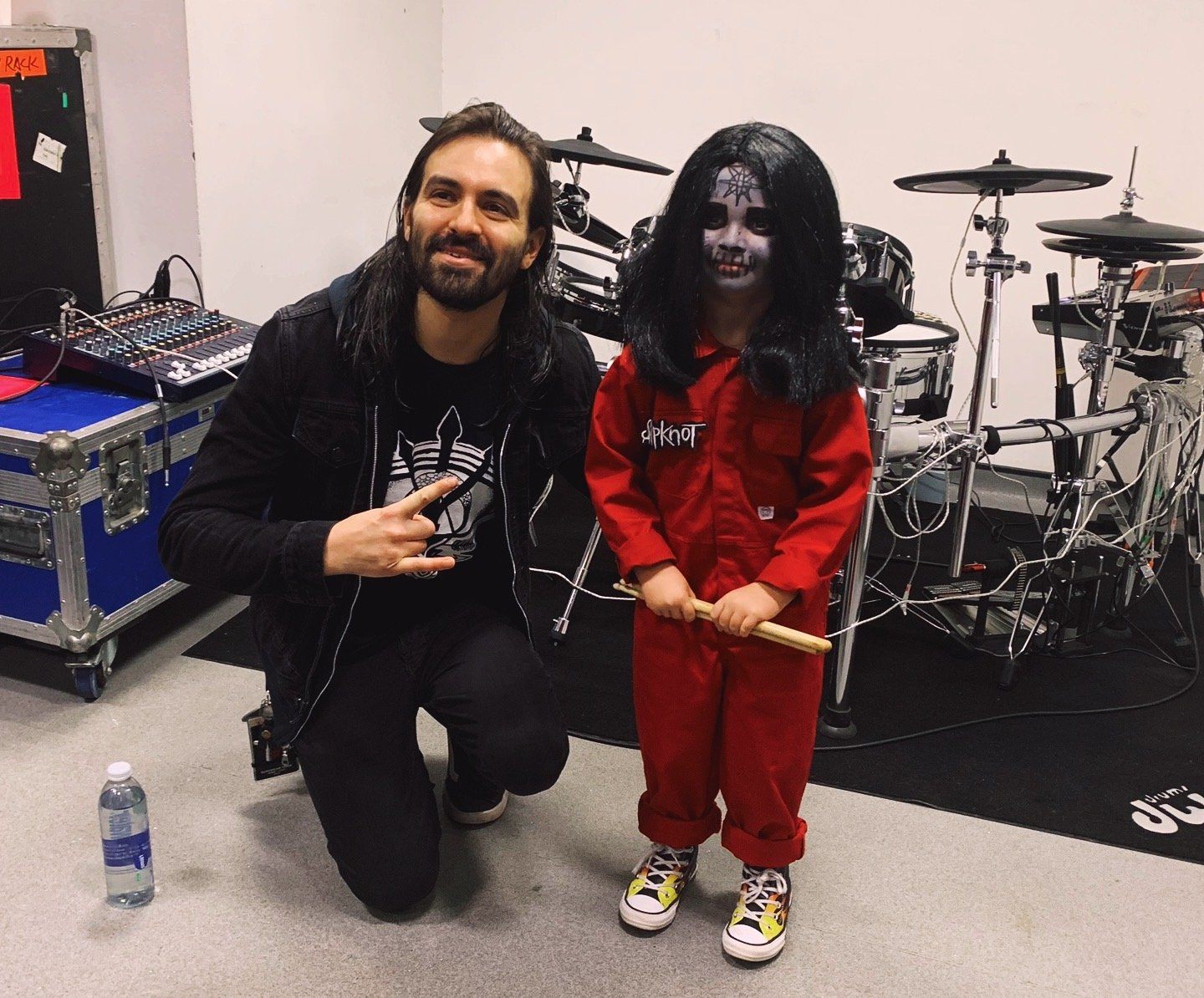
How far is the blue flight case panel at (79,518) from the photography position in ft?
6.14

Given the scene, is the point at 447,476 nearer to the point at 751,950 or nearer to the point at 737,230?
the point at 737,230

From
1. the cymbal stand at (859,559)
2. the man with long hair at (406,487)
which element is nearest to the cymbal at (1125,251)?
the cymbal stand at (859,559)

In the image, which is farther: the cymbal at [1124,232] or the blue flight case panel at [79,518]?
the cymbal at [1124,232]

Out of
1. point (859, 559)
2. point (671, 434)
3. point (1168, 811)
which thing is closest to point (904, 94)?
point (859, 559)

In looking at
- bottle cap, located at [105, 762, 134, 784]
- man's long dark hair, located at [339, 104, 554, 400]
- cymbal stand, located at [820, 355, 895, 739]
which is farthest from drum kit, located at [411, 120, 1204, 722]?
bottle cap, located at [105, 762, 134, 784]

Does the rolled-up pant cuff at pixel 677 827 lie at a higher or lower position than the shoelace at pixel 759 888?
higher

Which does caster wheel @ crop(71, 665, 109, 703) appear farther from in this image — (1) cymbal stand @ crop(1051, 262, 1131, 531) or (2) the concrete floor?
(1) cymbal stand @ crop(1051, 262, 1131, 531)

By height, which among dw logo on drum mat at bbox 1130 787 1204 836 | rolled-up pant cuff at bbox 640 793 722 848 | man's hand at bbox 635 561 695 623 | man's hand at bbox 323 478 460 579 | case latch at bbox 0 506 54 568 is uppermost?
man's hand at bbox 323 478 460 579

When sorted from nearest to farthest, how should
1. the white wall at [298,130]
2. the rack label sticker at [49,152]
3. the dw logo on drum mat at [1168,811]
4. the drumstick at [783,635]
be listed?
the drumstick at [783,635] → the dw logo on drum mat at [1168,811] → the rack label sticker at [49,152] → the white wall at [298,130]

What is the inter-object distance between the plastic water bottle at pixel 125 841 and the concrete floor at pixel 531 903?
3 cm

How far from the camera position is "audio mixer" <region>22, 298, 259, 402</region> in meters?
2.07

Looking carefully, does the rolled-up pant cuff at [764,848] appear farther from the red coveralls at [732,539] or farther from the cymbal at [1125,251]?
the cymbal at [1125,251]

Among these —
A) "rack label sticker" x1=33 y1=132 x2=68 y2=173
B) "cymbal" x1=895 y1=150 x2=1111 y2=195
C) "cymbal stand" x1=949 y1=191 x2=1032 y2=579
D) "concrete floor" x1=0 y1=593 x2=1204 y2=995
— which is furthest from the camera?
"rack label sticker" x1=33 y1=132 x2=68 y2=173

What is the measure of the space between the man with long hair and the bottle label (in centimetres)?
22
